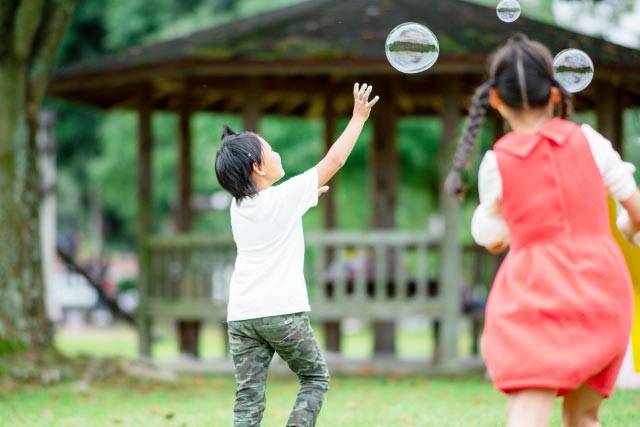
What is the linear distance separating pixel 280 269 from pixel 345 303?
294 inches

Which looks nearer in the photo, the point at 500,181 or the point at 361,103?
the point at 500,181

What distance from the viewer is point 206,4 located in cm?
2786

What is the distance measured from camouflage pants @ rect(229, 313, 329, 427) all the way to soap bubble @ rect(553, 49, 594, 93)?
5.83 ft

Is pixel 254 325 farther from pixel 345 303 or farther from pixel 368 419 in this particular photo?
pixel 345 303

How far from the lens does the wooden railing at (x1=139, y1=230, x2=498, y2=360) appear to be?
1239 cm

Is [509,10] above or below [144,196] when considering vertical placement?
above

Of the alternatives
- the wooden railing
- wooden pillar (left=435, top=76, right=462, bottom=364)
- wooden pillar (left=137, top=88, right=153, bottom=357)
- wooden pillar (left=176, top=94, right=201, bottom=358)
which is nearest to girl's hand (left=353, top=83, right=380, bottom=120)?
wooden pillar (left=435, top=76, right=462, bottom=364)

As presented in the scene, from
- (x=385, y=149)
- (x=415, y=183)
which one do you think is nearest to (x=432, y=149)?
(x=415, y=183)

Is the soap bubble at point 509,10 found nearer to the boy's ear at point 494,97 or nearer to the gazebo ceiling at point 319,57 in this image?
the boy's ear at point 494,97

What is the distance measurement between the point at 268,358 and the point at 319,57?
6.88 m

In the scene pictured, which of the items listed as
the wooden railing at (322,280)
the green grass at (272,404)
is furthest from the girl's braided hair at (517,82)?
the wooden railing at (322,280)

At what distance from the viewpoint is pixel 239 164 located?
5.03 m

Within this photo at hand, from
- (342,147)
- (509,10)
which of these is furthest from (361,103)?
(509,10)

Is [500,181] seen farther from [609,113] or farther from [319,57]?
[609,113]
